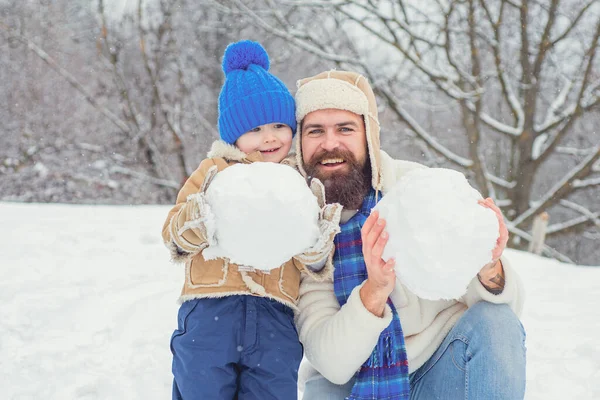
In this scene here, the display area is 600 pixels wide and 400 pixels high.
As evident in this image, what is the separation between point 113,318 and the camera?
308 centimetres

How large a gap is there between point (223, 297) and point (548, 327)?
93.8 inches

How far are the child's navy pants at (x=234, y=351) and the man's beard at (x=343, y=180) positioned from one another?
522 millimetres

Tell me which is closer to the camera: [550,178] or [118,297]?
[118,297]

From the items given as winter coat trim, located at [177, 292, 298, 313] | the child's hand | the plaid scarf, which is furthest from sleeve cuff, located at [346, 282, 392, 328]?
the child's hand

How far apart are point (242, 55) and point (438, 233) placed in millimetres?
1225

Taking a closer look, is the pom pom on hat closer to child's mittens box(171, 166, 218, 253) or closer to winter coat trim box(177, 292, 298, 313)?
child's mittens box(171, 166, 218, 253)

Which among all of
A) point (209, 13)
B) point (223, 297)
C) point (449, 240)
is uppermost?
point (209, 13)

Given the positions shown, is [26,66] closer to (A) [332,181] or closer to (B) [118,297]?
(B) [118,297]

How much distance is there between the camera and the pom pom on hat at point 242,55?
83.4 inches

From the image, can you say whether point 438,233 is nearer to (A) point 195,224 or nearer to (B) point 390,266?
(B) point 390,266

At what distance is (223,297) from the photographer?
1.74 metres

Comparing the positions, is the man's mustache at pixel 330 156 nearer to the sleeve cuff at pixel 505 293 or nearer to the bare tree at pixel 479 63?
the sleeve cuff at pixel 505 293

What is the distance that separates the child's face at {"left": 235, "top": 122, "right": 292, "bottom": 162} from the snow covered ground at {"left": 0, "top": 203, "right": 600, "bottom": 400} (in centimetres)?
131

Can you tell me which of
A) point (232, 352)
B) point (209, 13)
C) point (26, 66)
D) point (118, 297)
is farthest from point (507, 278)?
point (26, 66)
